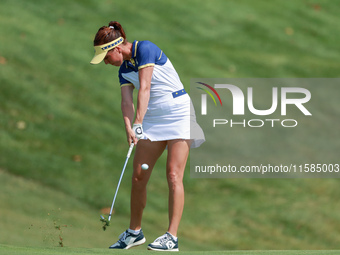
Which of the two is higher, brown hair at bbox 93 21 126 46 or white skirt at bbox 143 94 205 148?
brown hair at bbox 93 21 126 46

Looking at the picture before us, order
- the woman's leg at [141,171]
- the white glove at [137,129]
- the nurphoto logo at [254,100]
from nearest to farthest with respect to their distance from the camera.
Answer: the white glove at [137,129] < the woman's leg at [141,171] < the nurphoto logo at [254,100]

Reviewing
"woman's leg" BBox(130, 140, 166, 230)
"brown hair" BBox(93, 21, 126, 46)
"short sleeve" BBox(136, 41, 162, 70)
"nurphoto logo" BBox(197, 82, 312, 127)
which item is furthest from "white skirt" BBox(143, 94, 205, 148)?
"nurphoto logo" BBox(197, 82, 312, 127)

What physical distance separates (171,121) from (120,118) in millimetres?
5470

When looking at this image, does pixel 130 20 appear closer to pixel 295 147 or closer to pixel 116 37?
pixel 295 147

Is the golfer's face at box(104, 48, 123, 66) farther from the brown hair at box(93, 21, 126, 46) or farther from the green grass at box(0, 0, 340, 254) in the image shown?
the green grass at box(0, 0, 340, 254)

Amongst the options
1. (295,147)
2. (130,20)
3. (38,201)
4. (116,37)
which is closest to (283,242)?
(295,147)

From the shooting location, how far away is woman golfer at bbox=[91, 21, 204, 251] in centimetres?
595

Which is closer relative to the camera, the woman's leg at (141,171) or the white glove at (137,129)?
the white glove at (137,129)

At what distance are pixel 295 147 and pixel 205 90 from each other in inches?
82.9

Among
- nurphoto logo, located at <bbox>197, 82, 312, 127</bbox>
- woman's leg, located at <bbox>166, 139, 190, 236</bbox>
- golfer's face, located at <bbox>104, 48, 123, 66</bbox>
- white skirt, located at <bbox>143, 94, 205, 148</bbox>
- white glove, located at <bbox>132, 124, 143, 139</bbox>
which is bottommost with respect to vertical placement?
woman's leg, located at <bbox>166, 139, 190, 236</bbox>

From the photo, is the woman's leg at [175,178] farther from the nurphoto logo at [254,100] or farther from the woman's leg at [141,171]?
the nurphoto logo at [254,100]

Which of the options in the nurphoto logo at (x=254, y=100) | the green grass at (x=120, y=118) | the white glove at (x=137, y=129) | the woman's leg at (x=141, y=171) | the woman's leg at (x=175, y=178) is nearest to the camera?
the white glove at (x=137, y=129)

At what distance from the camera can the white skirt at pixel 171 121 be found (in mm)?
6117

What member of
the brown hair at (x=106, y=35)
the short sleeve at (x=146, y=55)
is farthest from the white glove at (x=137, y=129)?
the brown hair at (x=106, y=35)
